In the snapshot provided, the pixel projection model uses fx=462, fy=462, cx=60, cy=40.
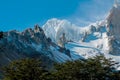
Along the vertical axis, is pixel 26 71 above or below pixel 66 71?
below

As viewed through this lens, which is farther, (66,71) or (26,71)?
(66,71)

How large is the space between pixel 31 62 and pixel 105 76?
1251 centimetres

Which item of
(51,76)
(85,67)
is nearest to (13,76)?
(51,76)

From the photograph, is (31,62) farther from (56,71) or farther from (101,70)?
(101,70)

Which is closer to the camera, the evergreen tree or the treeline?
the evergreen tree

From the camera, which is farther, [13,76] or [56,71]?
[56,71]

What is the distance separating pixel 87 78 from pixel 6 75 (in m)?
13.5

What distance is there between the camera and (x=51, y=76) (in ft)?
249

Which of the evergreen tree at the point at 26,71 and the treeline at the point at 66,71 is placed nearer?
the evergreen tree at the point at 26,71

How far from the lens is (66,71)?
257 feet

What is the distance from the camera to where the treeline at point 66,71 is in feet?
246

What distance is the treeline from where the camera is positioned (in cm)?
7500

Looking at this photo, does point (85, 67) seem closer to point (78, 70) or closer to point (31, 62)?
point (78, 70)

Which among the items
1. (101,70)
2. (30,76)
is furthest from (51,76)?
(101,70)
